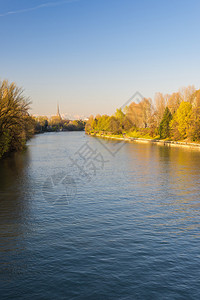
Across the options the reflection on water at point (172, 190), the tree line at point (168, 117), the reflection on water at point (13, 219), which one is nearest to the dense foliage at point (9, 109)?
the reflection on water at point (13, 219)

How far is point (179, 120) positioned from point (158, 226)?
10237cm

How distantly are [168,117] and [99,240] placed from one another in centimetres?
11883

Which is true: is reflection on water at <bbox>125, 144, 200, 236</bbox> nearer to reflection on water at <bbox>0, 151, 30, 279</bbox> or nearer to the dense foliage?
reflection on water at <bbox>0, 151, 30, 279</bbox>

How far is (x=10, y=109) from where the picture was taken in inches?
2581

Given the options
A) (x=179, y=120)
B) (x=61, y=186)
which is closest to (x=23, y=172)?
(x=61, y=186)

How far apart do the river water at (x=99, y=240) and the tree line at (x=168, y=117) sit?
7641 cm

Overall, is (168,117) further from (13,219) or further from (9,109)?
(13,219)

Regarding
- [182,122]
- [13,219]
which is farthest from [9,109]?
[182,122]

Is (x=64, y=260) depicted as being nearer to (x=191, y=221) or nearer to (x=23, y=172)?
(x=191, y=221)

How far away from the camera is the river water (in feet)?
53.0

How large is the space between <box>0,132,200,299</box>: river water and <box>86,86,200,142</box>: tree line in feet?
251

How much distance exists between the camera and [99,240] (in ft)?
73.2

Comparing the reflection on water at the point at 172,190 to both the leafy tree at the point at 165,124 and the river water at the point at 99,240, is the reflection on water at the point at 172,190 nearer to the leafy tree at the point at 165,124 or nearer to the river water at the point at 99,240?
the river water at the point at 99,240

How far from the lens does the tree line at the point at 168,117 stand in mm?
114688
